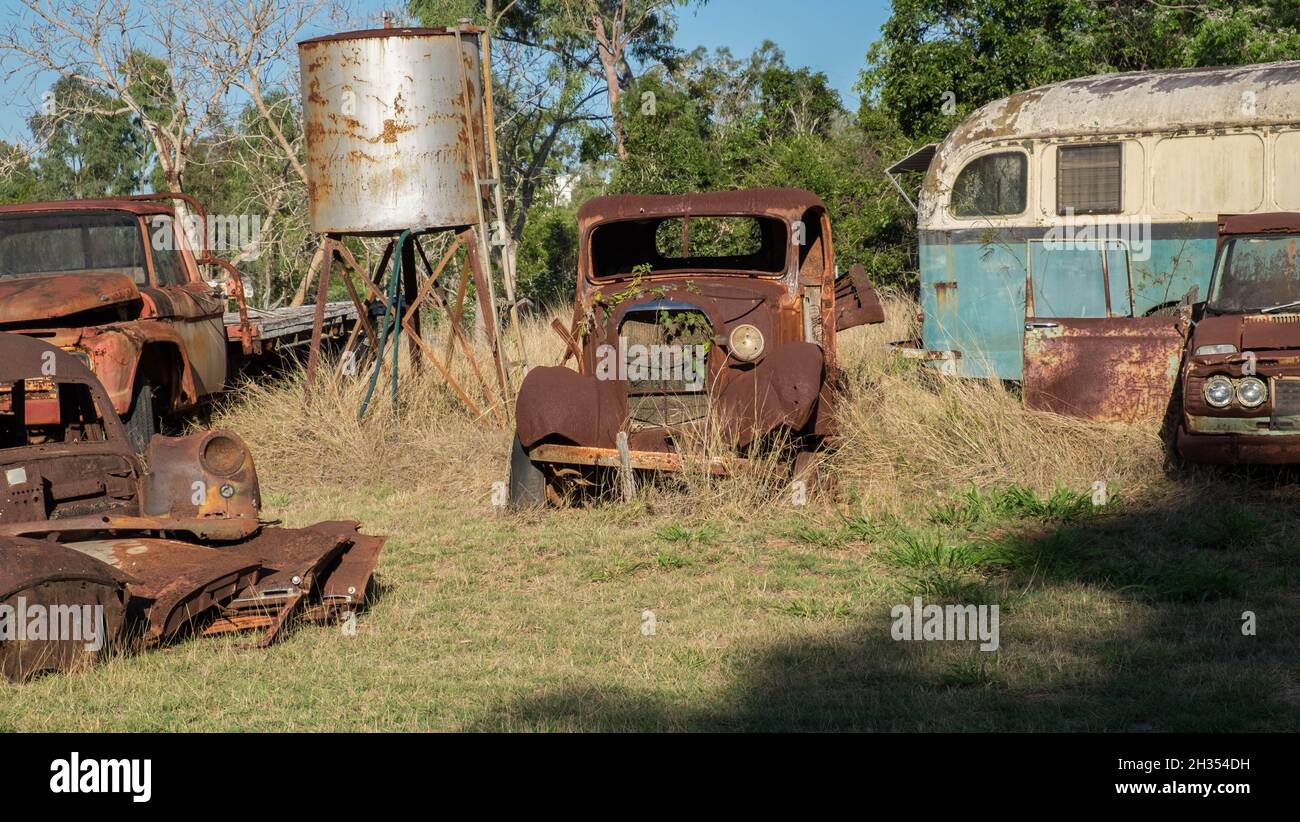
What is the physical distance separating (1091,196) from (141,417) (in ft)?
25.8

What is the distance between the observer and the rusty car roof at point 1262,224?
8.24 meters

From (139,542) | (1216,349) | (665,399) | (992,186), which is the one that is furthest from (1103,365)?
(139,542)

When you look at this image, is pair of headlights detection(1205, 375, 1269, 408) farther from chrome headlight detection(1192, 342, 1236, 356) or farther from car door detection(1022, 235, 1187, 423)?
car door detection(1022, 235, 1187, 423)

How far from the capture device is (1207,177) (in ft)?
34.8

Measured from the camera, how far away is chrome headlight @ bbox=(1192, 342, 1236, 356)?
290 inches

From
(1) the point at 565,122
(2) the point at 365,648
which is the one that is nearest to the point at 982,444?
(2) the point at 365,648

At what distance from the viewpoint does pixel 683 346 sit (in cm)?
841

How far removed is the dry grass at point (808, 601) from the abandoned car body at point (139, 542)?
168 millimetres

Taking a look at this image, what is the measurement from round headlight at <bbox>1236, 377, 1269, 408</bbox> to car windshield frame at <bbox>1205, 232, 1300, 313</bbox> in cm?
101

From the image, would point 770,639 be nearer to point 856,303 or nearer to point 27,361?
point 27,361

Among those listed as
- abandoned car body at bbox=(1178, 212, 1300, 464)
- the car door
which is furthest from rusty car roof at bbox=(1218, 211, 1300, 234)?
the car door

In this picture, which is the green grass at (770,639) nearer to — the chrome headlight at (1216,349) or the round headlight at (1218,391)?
the round headlight at (1218,391)

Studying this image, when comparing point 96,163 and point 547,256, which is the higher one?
point 96,163
